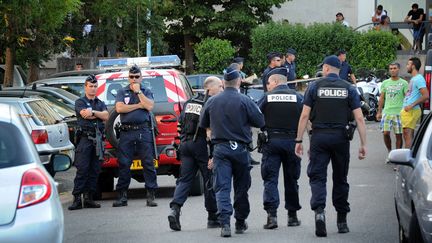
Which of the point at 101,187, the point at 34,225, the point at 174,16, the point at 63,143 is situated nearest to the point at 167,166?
the point at 101,187

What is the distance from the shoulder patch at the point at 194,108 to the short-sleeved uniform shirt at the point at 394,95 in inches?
280

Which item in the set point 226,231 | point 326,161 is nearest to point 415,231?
point 326,161

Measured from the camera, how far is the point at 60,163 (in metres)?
9.38

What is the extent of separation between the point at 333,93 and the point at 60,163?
378 centimetres

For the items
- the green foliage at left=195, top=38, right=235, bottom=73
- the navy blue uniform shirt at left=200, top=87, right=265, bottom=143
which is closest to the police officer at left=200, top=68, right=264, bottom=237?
the navy blue uniform shirt at left=200, top=87, right=265, bottom=143

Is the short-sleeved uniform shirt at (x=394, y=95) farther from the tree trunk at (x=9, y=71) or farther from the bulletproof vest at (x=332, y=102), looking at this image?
the tree trunk at (x=9, y=71)

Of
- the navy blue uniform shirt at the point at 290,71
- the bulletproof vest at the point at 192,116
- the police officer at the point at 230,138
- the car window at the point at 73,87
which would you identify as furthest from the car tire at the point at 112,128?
the car window at the point at 73,87

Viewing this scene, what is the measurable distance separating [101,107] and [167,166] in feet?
5.22

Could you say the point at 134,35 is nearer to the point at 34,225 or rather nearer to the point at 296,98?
the point at 296,98

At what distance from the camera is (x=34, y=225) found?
7.81m

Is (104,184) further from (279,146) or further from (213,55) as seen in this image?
(213,55)

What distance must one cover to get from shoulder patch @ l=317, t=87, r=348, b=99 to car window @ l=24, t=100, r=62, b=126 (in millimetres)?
6989

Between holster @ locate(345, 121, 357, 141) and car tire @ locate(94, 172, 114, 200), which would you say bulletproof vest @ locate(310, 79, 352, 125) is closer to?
holster @ locate(345, 121, 357, 141)

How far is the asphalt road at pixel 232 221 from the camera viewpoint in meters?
12.2
